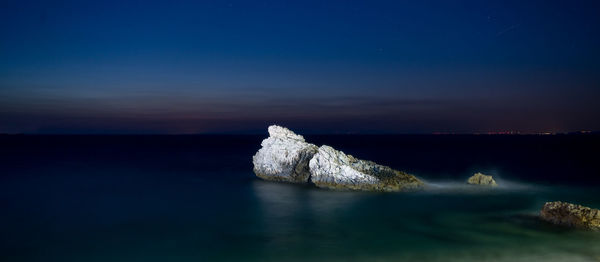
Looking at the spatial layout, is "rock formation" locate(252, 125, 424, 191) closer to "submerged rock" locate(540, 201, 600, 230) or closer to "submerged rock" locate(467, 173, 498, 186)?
"submerged rock" locate(467, 173, 498, 186)

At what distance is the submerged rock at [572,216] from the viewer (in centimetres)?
1454

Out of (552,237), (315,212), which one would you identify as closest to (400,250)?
(552,237)

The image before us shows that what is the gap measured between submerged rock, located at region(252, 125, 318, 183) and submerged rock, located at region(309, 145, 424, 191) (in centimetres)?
165

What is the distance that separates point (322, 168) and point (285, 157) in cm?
333

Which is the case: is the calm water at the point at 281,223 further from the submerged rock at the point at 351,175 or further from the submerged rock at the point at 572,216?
the submerged rock at the point at 351,175

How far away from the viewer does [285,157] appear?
88.8 ft

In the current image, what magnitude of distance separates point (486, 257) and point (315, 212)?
7949 millimetres

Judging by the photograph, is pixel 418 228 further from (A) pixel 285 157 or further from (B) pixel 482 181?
(A) pixel 285 157

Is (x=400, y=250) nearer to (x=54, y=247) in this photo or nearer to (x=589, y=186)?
(x=54, y=247)

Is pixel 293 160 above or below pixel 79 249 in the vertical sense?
above

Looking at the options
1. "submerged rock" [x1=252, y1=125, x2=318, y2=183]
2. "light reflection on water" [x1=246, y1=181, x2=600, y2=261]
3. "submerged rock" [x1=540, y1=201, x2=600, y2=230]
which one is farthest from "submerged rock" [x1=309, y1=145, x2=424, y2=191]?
"submerged rock" [x1=540, y1=201, x2=600, y2=230]

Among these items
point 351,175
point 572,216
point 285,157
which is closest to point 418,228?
point 572,216

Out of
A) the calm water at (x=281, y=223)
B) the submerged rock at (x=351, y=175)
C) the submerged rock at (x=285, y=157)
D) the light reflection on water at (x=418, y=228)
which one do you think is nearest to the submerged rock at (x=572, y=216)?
the light reflection on water at (x=418, y=228)

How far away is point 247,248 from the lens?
13.6 meters
